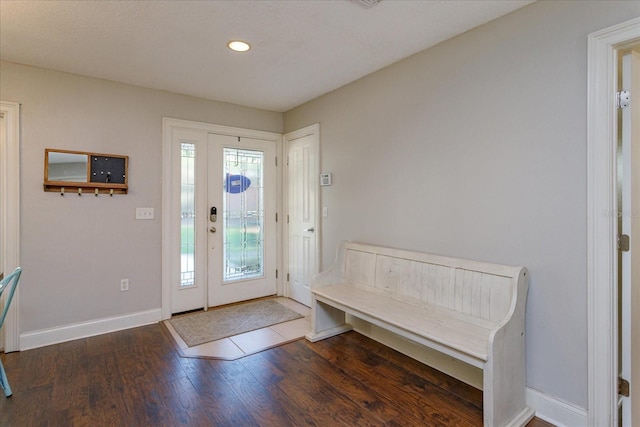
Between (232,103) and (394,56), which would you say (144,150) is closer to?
(232,103)

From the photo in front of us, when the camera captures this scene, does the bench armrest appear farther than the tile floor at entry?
Yes

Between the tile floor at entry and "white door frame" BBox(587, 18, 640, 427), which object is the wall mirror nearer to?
the tile floor at entry

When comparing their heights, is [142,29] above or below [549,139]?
above

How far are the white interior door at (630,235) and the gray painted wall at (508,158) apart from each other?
188mm

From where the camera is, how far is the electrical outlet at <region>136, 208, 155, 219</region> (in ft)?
10.7

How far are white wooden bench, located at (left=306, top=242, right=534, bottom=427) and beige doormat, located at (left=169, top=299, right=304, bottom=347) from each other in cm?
65

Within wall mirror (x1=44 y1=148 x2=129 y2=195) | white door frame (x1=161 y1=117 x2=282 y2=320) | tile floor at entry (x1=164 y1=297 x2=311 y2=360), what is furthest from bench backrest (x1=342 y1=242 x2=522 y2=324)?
wall mirror (x1=44 y1=148 x2=129 y2=195)

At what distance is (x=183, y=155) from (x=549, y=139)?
3292 millimetres

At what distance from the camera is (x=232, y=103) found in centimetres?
381

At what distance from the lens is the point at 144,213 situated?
10.8 ft

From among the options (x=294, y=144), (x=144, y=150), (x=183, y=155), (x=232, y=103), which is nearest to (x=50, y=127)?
(x=144, y=150)

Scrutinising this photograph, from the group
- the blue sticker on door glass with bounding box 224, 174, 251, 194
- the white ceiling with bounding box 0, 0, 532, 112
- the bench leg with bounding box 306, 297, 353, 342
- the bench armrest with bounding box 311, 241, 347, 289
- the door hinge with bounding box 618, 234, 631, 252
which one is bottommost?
the bench leg with bounding box 306, 297, 353, 342

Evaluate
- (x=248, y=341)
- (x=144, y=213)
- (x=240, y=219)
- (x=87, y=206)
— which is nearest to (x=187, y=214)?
(x=144, y=213)

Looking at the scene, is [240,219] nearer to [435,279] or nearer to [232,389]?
[232,389]
